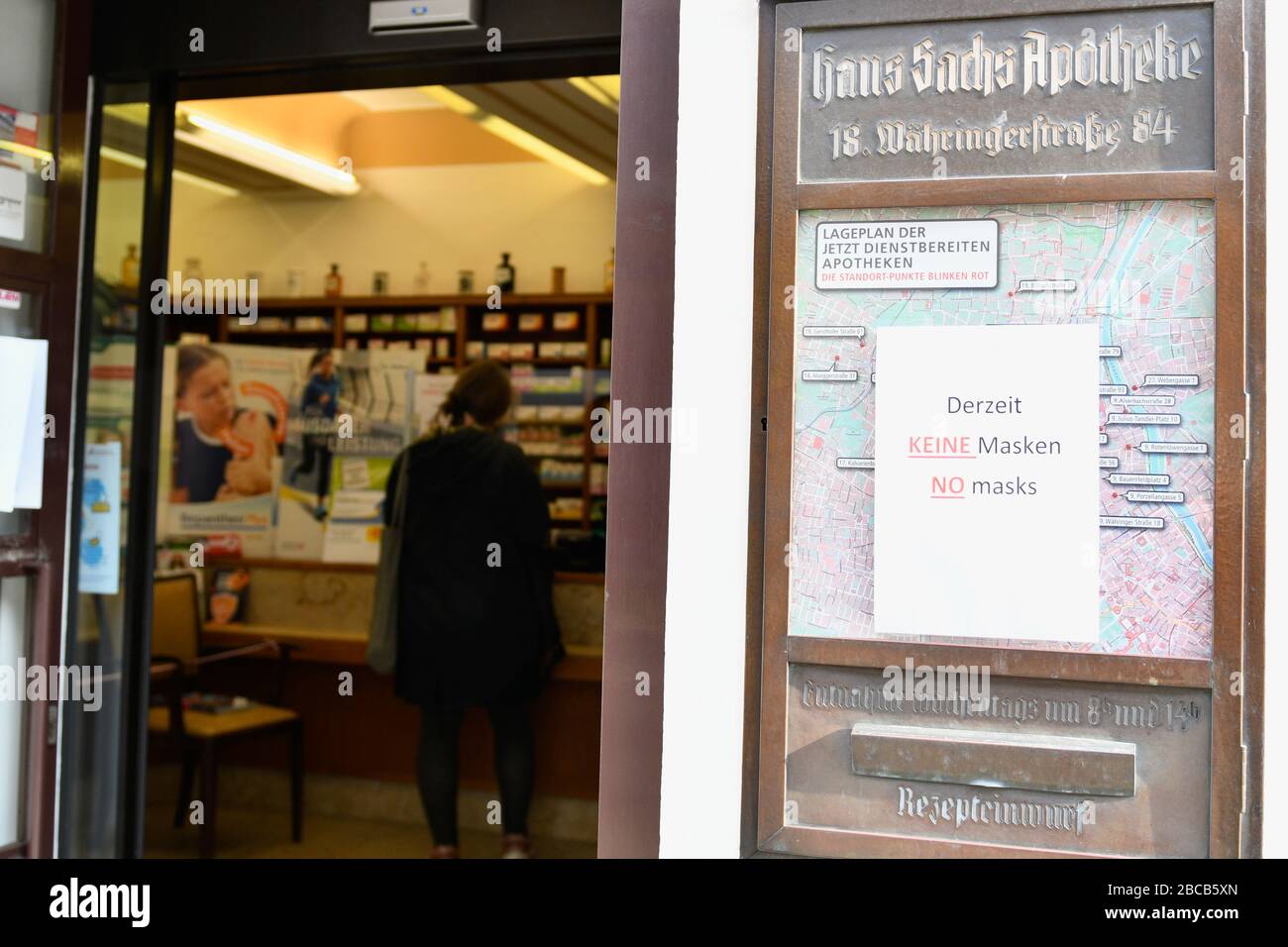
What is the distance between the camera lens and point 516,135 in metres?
7.07

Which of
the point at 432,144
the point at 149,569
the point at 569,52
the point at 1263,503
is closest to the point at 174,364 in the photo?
the point at 432,144

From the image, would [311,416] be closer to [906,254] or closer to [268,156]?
[268,156]

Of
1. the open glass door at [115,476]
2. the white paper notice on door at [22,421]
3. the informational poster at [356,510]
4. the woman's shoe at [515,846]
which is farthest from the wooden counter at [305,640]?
the white paper notice on door at [22,421]

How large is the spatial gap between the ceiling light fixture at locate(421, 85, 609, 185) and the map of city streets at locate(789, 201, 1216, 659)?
180 inches

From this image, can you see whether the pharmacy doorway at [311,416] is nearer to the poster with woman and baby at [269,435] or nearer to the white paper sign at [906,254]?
the poster with woman and baby at [269,435]

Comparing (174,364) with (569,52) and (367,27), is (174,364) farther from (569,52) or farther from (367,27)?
(569,52)

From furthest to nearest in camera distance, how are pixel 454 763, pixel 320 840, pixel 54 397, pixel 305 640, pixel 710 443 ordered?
pixel 305 640 < pixel 320 840 < pixel 454 763 < pixel 54 397 < pixel 710 443

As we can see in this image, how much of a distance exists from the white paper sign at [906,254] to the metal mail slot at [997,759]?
67 cm

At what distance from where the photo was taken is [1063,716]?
66.1 inches

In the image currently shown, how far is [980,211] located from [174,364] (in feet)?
19.3

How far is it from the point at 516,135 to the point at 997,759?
609cm

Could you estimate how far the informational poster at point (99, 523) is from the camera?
3193 millimetres

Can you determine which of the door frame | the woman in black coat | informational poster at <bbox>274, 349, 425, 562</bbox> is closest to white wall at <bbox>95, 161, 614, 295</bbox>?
informational poster at <bbox>274, 349, 425, 562</bbox>

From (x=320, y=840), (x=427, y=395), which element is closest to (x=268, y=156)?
(x=427, y=395)
